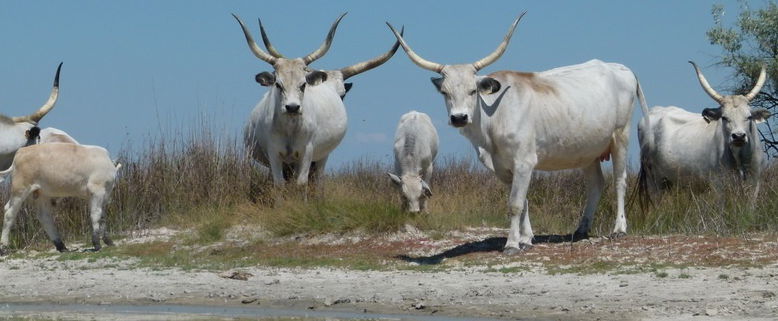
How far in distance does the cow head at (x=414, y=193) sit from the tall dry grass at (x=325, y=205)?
15cm

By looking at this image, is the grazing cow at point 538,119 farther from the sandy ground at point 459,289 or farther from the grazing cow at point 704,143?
the grazing cow at point 704,143

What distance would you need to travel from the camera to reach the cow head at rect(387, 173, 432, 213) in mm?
16734

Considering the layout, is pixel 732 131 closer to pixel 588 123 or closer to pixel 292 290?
pixel 588 123

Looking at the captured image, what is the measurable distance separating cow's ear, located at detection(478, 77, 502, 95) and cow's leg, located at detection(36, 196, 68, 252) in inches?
193

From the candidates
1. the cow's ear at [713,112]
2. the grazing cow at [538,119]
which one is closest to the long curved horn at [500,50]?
the grazing cow at [538,119]

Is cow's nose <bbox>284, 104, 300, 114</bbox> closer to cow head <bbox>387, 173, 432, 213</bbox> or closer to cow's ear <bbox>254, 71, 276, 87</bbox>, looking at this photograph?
cow's ear <bbox>254, 71, 276, 87</bbox>

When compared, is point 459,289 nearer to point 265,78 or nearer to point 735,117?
point 265,78

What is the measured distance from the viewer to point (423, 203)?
17.0 metres

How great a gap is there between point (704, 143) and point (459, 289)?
6.83m

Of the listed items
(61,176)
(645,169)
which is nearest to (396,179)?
(645,169)

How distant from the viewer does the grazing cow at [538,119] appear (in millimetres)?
12969

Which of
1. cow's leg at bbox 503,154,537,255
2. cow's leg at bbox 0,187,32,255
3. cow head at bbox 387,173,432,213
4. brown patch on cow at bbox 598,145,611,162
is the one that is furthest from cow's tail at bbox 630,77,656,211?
cow's leg at bbox 0,187,32,255

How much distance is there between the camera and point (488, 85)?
12938 mm

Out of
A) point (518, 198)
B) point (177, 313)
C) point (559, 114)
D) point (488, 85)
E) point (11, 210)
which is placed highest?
point (488, 85)
